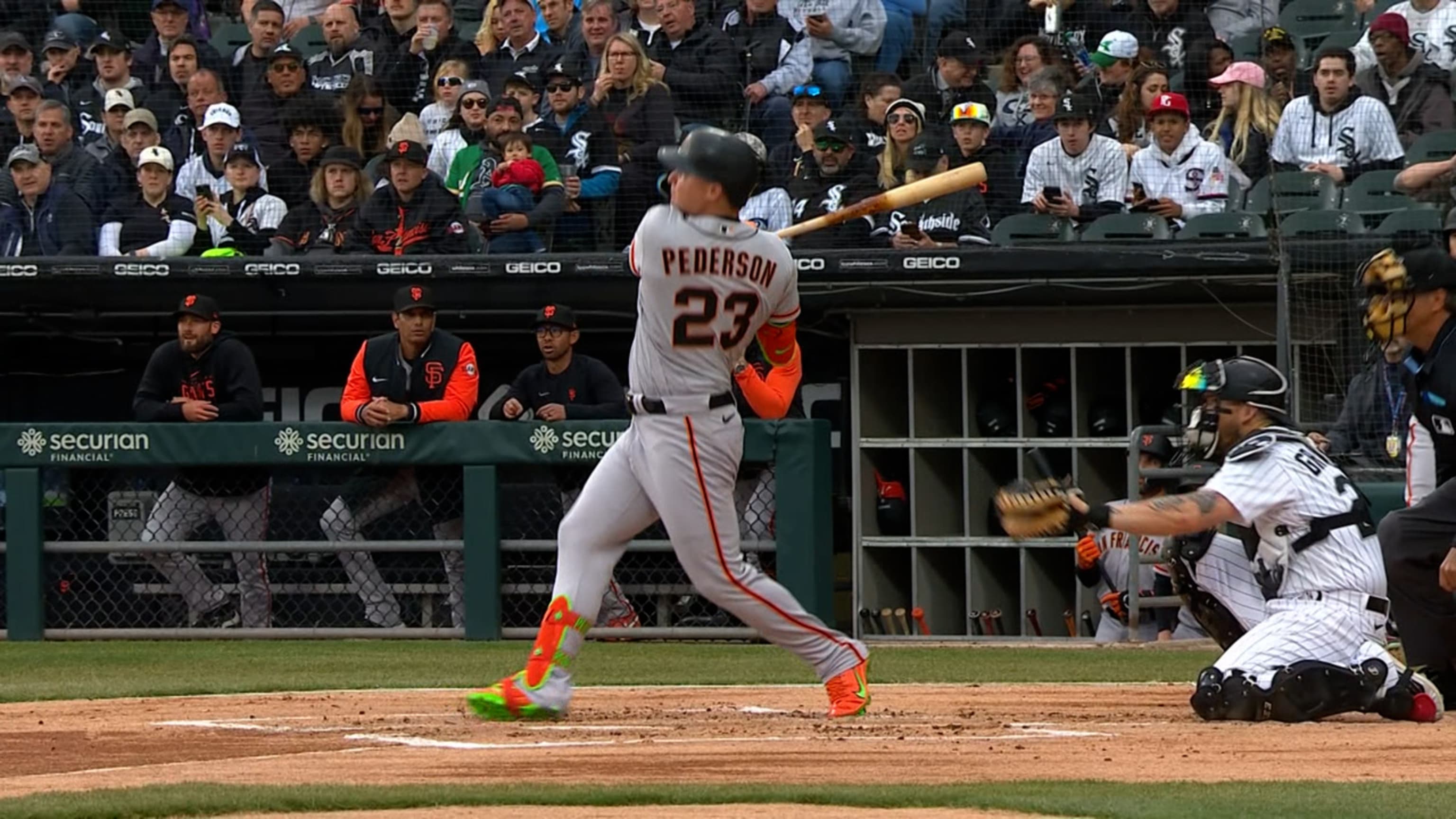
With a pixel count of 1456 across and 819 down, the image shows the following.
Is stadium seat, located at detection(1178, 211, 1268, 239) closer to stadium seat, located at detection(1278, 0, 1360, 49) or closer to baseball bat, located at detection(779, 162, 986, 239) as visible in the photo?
stadium seat, located at detection(1278, 0, 1360, 49)

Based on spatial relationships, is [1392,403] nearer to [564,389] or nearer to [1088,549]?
[564,389]

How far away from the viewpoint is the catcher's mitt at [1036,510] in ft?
18.0

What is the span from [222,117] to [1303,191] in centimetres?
594

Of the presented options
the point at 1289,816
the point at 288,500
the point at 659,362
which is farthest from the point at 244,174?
the point at 1289,816

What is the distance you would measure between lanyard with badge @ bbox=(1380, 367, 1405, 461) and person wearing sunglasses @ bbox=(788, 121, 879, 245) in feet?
8.77

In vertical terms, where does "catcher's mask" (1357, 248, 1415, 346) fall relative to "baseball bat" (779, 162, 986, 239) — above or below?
below

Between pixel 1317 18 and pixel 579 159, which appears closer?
pixel 579 159

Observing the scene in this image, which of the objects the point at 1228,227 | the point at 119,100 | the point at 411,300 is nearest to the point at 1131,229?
the point at 1228,227

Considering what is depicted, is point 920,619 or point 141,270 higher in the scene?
point 141,270

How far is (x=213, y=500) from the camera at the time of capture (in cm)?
1034

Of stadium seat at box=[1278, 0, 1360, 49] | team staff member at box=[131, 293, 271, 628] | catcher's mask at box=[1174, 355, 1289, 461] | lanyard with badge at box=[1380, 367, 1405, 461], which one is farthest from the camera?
stadium seat at box=[1278, 0, 1360, 49]

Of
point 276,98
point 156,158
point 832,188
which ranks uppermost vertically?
point 276,98

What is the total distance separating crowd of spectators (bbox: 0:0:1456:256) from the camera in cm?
1069

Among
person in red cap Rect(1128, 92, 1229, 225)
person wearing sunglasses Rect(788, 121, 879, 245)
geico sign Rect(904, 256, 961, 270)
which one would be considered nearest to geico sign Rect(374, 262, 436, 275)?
person wearing sunglasses Rect(788, 121, 879, 245)
